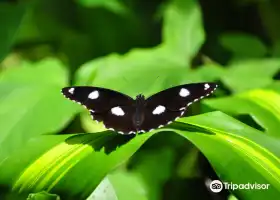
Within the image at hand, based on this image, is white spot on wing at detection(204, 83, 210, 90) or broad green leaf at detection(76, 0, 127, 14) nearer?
white spot on wing at detection(204, 83, 210, 90)

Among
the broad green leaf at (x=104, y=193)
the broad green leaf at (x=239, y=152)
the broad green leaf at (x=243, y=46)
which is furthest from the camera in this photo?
the broad green leaf at (x=243, y=46)

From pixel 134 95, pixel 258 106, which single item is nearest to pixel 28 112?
pixel 134 95

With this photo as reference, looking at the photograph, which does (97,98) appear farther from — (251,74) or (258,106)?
(251,74)

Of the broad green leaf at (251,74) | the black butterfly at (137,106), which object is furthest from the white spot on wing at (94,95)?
the broad green leaf at (251,74)

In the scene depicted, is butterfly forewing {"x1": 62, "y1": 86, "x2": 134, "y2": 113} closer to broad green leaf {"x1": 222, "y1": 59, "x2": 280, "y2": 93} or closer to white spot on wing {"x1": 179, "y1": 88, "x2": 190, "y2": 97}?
white spot on wing {"x1": 179, "y1": 88, "x2": 190, "y2": 97}

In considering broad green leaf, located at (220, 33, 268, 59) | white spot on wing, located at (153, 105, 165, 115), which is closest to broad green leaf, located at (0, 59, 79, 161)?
white spot on wing, located at (153, 105, 165, 115)

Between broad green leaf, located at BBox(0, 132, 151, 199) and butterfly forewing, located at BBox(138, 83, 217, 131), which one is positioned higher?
butterfly forewing, located at BBox(138, 83, 217, 131)

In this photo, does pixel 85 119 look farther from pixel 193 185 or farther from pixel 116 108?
pixel 116 108

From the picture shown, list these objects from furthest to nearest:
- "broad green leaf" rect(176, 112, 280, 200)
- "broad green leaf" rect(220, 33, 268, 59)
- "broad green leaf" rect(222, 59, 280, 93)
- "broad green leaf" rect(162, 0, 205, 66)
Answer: "broad green leaf" rect(220, 33, 268, 59), "broad green leaf" rect(162, 0, 205, 66), "broad green leaf" rect(222, 59, 280, 93), "broad green leaf" rect(176, 112, 280, 200)

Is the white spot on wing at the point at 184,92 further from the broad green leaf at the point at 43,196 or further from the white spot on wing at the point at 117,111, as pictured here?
the broad green leaf at the point at 43,196

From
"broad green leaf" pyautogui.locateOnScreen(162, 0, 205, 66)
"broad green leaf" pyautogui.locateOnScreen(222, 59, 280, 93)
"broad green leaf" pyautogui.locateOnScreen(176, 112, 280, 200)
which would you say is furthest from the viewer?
"broad green leaf" pyautogui.locateOnScreen(162, 0, 205, 66)
